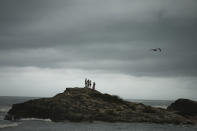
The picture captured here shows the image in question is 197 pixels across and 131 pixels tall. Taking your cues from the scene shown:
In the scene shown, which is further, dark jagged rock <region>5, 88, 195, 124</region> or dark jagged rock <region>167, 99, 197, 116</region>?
dark jagged rock <region>167, 99, 197, 116</region>

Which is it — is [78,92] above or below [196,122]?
above

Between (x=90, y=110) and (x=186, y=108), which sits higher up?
(x=186, y=108)

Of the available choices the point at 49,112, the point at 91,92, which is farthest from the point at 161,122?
the point at 49,112

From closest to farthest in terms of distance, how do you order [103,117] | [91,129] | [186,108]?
[91,129] < [103,117] < [186,108]

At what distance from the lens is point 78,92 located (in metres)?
71.9

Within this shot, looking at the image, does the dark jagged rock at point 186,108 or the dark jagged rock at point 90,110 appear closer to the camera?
the dark jagged rock at point 90,110

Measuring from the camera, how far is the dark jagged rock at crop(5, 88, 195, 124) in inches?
2557

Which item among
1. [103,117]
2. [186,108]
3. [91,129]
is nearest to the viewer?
[91,129]

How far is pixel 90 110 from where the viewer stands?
6494 cm

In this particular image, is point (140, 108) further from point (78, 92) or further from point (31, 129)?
point (31, 129)

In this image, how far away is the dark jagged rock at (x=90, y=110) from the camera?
213 feet

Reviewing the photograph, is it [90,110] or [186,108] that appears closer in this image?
[90,110]

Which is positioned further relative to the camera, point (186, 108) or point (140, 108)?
point (186, 108)

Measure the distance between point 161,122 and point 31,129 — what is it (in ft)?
91.4
